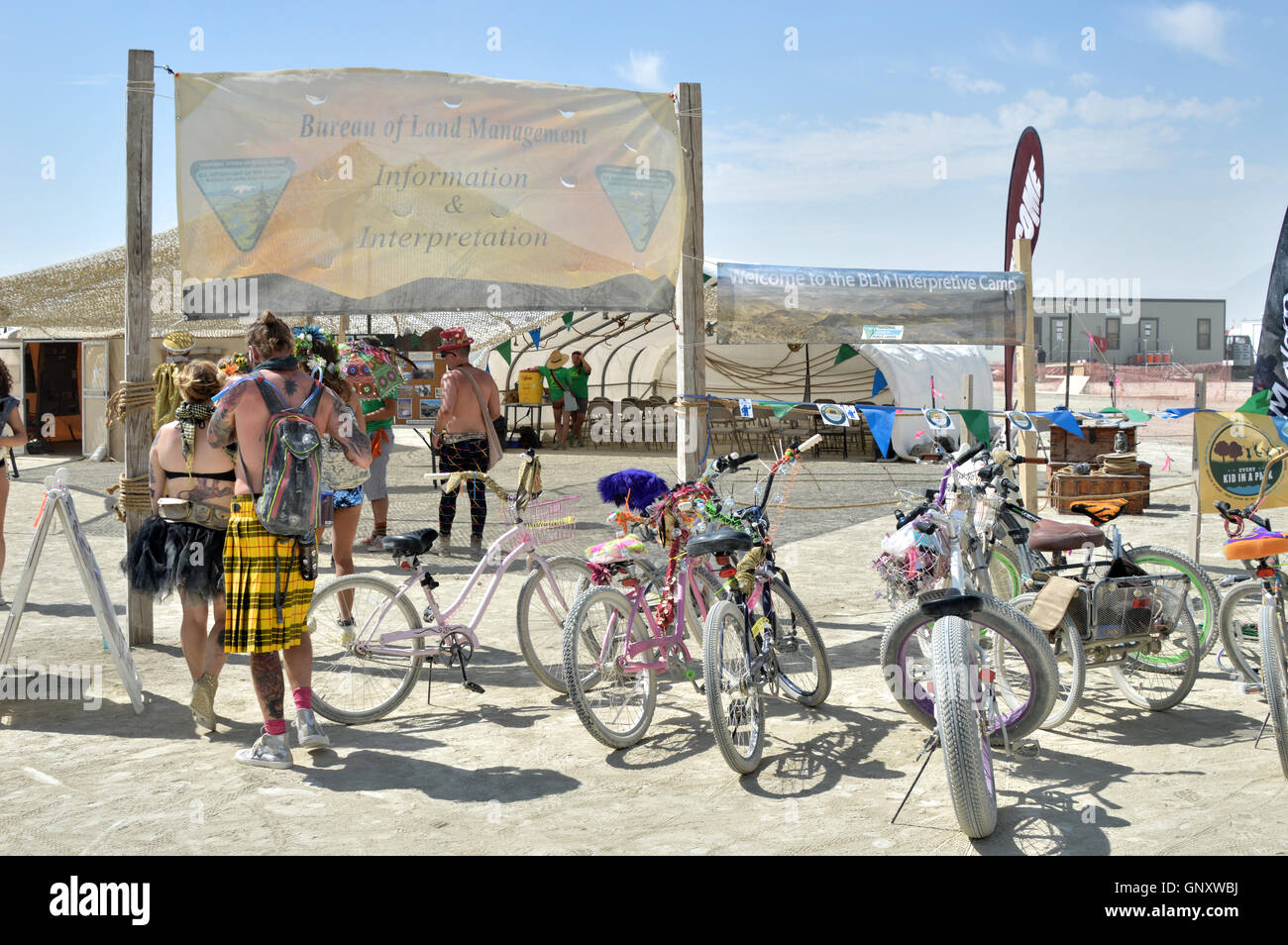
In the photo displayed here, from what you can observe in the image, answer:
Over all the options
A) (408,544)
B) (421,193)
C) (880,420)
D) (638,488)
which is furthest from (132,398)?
(880,420)

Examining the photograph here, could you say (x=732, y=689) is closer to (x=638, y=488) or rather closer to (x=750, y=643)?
(x=750, y=643)

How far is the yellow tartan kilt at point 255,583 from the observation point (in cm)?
440

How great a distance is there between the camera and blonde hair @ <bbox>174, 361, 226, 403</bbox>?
16.6 ft

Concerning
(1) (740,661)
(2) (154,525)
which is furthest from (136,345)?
(1) (740,661)

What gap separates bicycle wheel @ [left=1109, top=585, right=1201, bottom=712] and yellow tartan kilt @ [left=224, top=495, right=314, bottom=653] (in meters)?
3.68

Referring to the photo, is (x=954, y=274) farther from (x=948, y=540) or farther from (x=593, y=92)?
(x=948, y=540)

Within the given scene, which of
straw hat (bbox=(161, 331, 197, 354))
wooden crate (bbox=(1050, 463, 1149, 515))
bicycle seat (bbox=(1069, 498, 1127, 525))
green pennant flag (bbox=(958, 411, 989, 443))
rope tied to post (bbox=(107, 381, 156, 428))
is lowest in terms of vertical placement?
wooden crate (bbox=(1050, 463, 1149, 515))

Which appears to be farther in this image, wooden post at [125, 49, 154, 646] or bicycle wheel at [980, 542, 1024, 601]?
wooden post at [125, 49, 154, 646]

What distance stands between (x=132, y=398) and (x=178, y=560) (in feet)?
5.09

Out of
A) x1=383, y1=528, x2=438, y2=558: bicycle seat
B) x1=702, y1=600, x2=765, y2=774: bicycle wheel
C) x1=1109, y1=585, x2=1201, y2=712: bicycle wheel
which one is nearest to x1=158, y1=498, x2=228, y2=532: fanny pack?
x1=383, y1=528, x2=438, y2=558: bicycle seat

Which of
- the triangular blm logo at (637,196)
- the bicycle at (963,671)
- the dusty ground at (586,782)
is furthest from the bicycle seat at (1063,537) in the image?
the triangular blm logo at (637,196)

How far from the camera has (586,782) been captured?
4379 millimetres

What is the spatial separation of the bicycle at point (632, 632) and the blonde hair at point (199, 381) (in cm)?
192

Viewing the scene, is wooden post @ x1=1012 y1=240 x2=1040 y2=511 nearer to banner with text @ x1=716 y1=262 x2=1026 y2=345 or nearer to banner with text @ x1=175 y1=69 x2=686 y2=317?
banner with text @ x1=716 y1=262 x2=1026 y2=345
